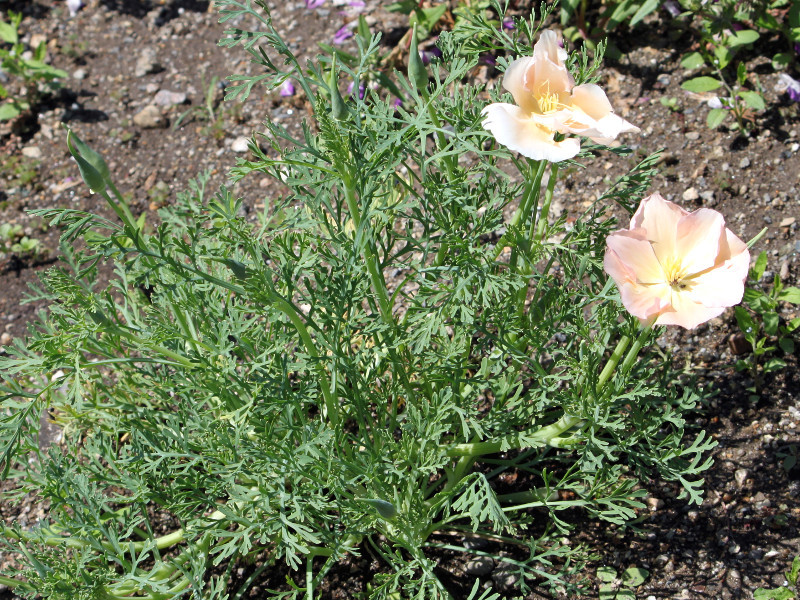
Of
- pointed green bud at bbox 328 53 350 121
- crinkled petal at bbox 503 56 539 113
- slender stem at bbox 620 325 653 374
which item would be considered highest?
pointed green bud at bbox 328 53 350 121

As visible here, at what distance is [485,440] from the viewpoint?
2318mm

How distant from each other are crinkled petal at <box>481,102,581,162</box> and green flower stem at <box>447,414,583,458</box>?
71 cm

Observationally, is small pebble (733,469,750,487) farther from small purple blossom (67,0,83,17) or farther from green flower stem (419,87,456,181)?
small purple blossom (67,0,83,17)

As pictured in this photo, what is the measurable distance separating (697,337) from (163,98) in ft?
9.40

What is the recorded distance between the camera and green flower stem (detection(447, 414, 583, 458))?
2.01m

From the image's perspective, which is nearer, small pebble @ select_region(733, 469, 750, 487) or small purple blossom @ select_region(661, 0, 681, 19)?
small pebble @ select_region(733, 469, 750, 487)

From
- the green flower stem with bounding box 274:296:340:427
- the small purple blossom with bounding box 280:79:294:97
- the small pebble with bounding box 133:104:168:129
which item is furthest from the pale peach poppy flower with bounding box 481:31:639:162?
the small pebble with bounding box 133:104:168:129

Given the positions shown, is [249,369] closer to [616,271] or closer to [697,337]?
[616,271]

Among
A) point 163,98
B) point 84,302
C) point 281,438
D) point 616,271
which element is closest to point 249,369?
point 281,438

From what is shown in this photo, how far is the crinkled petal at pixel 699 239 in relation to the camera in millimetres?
1738

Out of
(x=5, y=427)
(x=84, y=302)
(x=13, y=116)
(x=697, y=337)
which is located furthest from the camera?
(x=13, y=116)

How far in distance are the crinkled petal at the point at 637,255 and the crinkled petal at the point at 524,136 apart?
0.22 m

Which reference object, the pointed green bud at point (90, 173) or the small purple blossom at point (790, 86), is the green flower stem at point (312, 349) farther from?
the small purple blossom at point (790, 86)

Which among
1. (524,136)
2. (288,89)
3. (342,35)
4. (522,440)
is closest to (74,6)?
(288,89)
